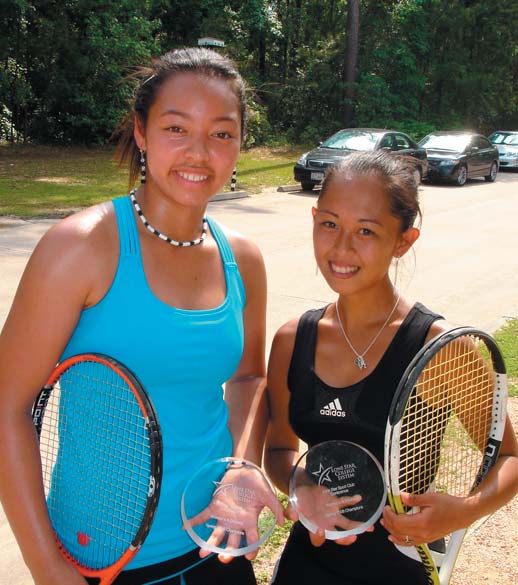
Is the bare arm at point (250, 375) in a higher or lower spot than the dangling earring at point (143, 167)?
lower

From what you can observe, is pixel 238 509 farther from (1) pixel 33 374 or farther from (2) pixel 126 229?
(2) pixel 126 229

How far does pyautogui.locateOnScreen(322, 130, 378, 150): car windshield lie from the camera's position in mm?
18812

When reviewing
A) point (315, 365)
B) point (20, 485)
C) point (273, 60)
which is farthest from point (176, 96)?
point (273, 60)

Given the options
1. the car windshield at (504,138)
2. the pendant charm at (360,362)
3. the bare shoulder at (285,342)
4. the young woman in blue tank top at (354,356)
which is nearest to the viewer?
the young woman in blue tank top at (354,356)

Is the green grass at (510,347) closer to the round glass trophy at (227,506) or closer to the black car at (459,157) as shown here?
the round glass trophy at (227,506)

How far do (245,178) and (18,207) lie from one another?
7.73 metres

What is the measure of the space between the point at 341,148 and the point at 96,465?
58.1 feet

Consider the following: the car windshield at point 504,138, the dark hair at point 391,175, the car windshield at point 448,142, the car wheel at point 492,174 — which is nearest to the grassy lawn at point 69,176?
the car windshield at point 448,142

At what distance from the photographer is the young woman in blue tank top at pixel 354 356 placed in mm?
2020

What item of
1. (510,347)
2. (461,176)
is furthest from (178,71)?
(461,176)

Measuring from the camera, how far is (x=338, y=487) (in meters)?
1.99

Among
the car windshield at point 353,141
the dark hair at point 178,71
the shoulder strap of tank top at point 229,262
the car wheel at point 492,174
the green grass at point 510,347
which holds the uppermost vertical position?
the dark hair at point 178,71

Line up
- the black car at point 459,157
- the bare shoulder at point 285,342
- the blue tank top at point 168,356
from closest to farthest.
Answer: the blue tank top at point 168,356 → the bare shoulder at point 285,342 → the black car at point 459,157

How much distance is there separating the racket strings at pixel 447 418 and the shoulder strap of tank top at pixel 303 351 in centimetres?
39
